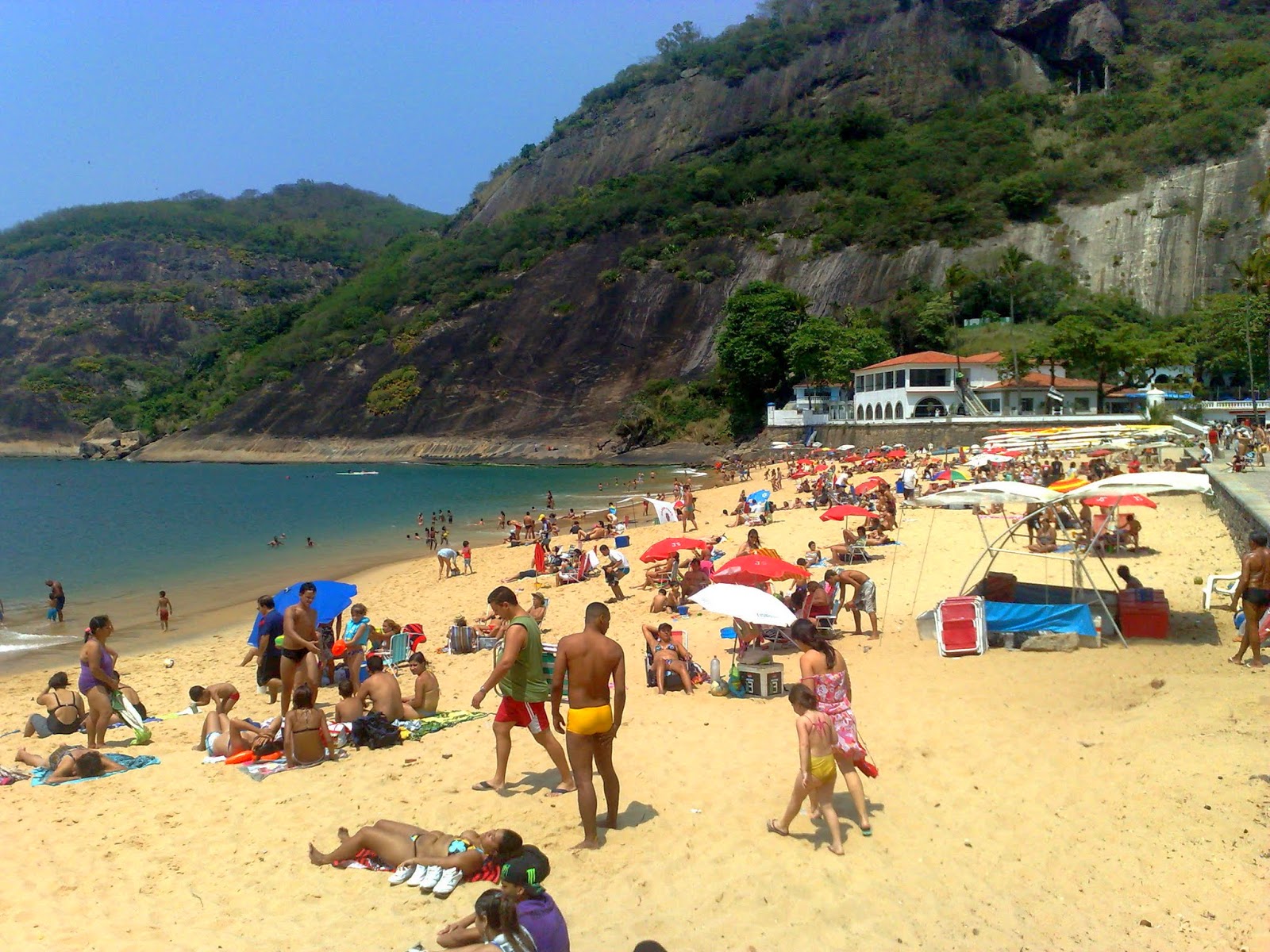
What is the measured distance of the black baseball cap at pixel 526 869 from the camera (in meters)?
4.09

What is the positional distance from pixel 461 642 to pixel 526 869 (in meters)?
8.80

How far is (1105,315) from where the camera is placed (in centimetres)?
5581

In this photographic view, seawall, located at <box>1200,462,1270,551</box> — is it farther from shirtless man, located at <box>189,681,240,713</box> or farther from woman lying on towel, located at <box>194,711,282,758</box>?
shirtless man, located at <box>189,681,240,713</box>

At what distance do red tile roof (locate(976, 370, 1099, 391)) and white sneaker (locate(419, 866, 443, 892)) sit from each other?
4888 centimetres

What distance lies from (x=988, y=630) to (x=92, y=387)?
126298mm

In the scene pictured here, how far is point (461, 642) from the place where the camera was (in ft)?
41.9

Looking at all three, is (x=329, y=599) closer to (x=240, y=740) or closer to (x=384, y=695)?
(x=384, y=695)

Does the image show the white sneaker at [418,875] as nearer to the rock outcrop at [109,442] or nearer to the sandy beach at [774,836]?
the sandy beach at [774,836]

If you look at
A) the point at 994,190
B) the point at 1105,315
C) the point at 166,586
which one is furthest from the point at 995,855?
the point at 994,190

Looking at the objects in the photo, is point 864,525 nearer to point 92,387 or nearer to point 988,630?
point 988,630

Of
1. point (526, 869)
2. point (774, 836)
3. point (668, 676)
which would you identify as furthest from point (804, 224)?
point (526, 869)

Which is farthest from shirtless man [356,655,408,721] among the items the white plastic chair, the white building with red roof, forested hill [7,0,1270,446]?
forested hill [7,0,1270,446]

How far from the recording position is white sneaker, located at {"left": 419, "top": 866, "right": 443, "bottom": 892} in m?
5.33

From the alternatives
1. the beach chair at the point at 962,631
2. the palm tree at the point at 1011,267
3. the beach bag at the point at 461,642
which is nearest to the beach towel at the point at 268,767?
the beach bag at the point at 461,642
